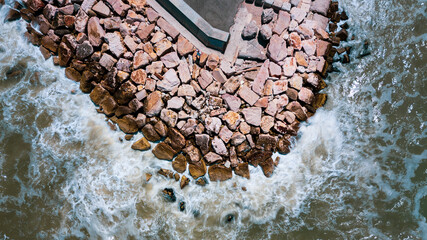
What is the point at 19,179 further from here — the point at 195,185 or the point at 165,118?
the point at 195,185

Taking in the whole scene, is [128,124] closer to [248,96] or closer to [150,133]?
[150,133]

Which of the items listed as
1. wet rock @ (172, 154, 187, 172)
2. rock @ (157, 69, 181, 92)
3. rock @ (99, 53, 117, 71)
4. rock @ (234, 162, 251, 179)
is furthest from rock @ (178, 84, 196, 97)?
rock @ (234, 162, 251, 179)

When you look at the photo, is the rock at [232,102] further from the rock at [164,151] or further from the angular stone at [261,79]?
the rock at [164,151]

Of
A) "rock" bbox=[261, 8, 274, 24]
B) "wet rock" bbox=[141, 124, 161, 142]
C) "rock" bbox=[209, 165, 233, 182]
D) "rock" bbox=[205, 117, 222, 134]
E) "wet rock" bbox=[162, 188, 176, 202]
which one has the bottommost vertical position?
"wet rock" bbox=[162, 188, 176, 202]

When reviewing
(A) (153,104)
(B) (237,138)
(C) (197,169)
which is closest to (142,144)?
(A) (153,104)

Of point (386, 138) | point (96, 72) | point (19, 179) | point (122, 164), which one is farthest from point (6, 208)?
point (386, 138)

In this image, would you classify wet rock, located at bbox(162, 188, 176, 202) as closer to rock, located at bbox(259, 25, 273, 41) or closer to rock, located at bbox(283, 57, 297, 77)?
rock, located at bbox(283, 57, 297, 77)

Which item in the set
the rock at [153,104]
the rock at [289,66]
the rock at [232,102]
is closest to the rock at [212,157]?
the rock at [232,102]
